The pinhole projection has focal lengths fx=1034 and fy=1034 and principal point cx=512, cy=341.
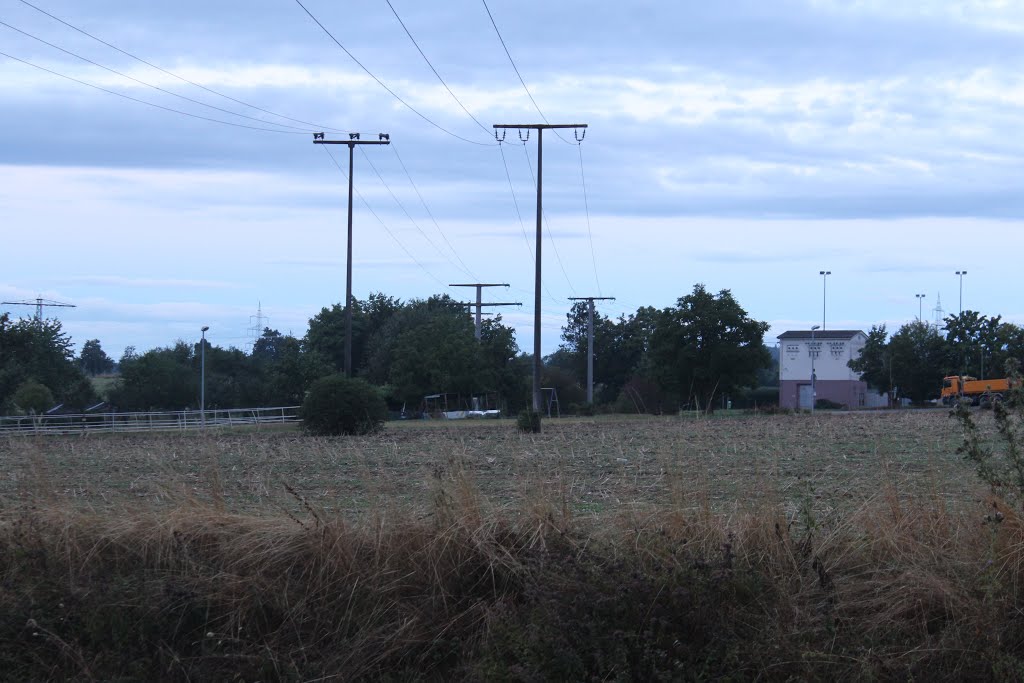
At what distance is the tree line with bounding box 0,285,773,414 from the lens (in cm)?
7269

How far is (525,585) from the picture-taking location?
738 cm

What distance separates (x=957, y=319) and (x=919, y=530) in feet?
281

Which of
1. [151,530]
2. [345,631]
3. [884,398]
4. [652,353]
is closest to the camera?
[345,631]

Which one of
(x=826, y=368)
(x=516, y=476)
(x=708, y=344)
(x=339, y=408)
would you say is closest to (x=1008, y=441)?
(x=516, y=476)

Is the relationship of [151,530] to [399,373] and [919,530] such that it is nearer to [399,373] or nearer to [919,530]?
[919,530]

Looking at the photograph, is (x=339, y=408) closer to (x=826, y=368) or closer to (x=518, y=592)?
(x=518, y=592)

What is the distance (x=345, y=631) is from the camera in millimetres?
7684

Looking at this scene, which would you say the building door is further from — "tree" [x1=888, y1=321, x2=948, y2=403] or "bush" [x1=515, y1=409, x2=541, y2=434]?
"bush" [x1=515, y1=409, x2=541, y2=434]

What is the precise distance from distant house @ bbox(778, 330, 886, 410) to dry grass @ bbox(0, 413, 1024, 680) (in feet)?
328

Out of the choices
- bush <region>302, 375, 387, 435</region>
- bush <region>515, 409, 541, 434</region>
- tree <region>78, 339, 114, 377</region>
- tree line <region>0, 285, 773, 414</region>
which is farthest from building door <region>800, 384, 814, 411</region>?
tree <region>78, 339, 114, 377</region>

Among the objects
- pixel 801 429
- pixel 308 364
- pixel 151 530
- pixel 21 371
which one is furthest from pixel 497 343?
pixel 151 530

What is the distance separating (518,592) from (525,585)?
0.38 meters

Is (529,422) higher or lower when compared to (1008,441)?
lower

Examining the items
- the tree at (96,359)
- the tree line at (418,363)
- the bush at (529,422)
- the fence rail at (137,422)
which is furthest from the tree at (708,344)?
the tree at (96,359)
